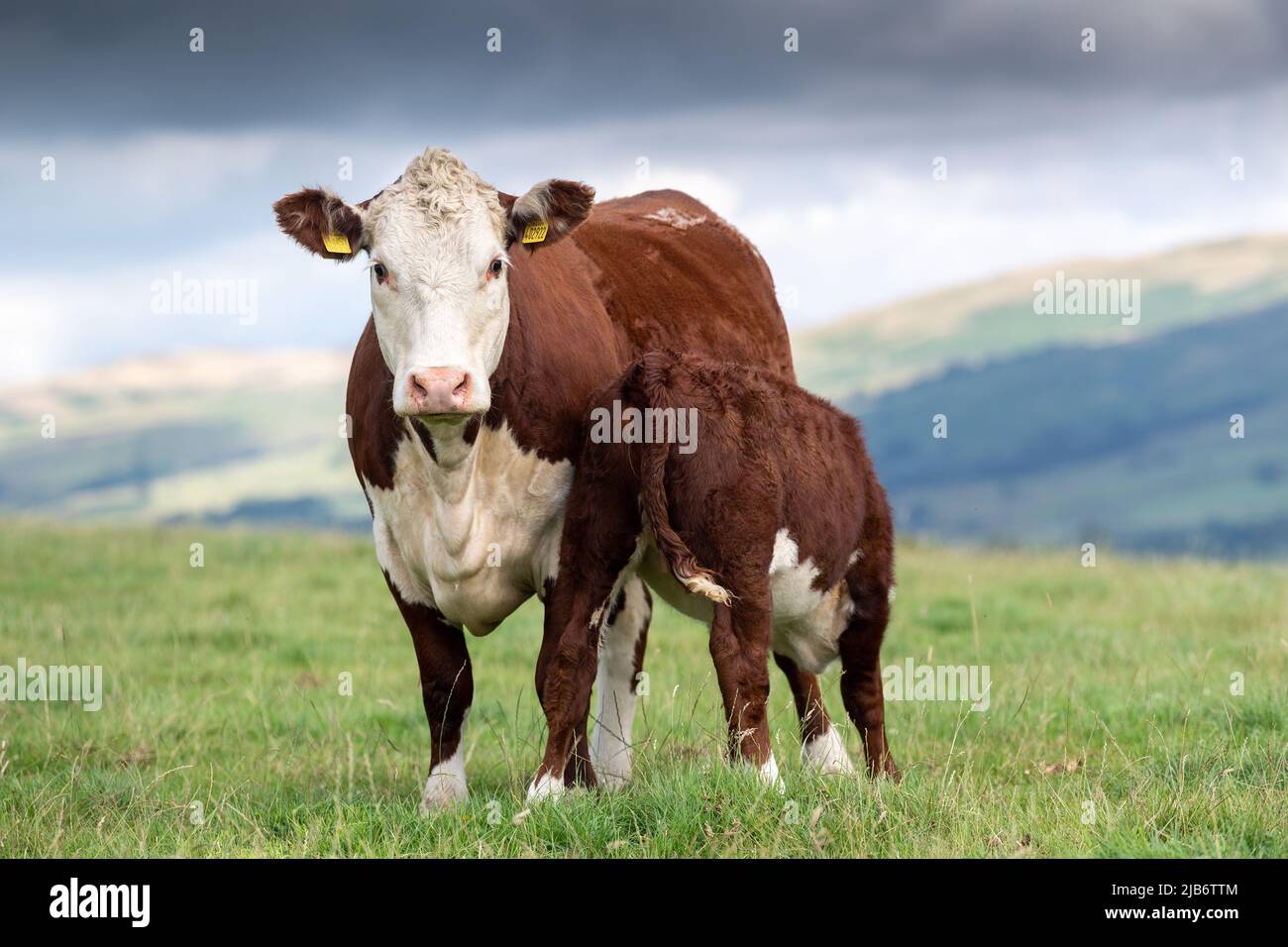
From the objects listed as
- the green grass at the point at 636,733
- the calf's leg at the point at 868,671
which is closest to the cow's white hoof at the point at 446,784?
the green grass at the point at 636,733

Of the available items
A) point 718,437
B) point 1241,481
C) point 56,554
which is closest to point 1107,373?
point 1241,481

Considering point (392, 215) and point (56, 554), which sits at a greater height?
point (392, 215)

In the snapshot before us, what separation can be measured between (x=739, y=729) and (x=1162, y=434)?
321 ft

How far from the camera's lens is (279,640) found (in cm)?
1158

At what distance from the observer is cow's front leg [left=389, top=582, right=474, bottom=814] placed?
6.97m

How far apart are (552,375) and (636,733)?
8.36 ft

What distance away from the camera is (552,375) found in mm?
6578

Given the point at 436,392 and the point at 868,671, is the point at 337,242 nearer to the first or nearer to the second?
the point at 436,392

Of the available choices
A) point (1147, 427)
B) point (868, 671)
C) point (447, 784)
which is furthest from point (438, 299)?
point (1147, 427)

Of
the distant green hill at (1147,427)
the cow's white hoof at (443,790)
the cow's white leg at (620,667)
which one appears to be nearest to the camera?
the cow's white hoof at (443,790)

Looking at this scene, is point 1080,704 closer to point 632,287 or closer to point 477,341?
point 632,287

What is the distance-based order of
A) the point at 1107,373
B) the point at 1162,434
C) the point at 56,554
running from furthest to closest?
the point at 1107,373
the point at 1162,434
the point at 56,554

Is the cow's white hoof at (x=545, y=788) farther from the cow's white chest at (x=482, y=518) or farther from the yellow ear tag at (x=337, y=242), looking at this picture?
the yellow ear tag at (x=337, y=242)

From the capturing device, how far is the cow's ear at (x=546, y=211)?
639cm
